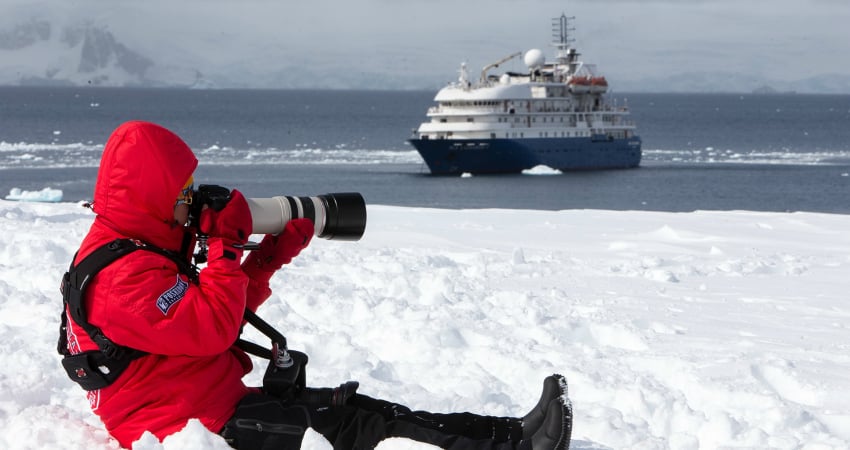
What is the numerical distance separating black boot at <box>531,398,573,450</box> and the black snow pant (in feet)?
0.11

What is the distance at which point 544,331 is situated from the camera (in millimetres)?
4660

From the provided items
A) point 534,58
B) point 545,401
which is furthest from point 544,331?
point 534,58

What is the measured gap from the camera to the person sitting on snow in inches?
87.7

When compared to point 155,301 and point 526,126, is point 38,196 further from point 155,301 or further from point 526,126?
point 526,126

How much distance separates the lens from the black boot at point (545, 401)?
245cm

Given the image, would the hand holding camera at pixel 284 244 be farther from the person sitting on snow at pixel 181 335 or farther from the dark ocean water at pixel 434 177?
the dark ocean water at pixel 434 177

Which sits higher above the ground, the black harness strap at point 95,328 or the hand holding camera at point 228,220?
the hand holding camera at point 228,220

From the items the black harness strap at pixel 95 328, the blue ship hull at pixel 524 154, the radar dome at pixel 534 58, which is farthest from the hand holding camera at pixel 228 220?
the radar dome at pixel 534 58

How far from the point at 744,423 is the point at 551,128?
39.0m

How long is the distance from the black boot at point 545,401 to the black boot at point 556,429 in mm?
29

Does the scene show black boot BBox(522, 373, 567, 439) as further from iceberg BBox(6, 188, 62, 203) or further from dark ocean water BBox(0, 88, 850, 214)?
dark ocean water BBox(0, 88, 850, 214)

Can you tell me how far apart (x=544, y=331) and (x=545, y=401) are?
2.21 m

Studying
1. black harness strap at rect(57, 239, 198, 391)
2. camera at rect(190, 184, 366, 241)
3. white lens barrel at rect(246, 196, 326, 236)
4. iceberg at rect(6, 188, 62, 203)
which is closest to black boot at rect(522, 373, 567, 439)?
camera at rect(190, 184, 366, 241)

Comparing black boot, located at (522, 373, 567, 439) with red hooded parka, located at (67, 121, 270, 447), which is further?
black boot, located at (522, 373, 567, 439)
